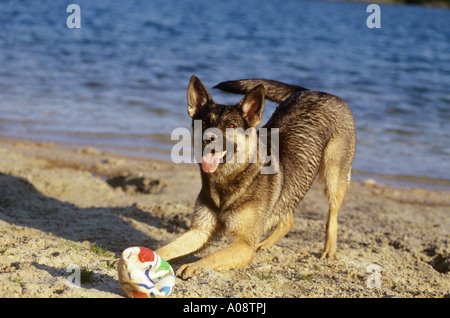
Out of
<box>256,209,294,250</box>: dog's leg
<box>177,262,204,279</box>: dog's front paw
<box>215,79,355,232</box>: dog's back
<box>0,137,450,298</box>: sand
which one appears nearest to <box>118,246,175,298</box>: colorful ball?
<box>0,137,450,298</box>: sand

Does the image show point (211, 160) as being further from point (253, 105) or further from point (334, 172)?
point (334, 172)

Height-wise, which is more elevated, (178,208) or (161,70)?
(161,70)

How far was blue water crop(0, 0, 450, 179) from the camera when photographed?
10539 millimetres

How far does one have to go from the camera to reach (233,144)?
14.9 ft

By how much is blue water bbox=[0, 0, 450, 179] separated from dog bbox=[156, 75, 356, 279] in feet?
12.2

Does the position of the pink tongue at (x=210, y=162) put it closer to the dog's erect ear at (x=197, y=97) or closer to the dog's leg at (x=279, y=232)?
the dog's erect ear at (x=197, y=97)

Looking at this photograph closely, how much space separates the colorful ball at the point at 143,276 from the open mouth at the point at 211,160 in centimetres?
110

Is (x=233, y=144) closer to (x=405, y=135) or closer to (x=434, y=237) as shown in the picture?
(x=434, y=237)

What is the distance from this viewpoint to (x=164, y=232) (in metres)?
5.98

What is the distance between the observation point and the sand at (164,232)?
161 inches

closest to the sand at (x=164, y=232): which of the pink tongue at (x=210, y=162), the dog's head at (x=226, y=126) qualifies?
the pink tongue at (x=210, y=162)

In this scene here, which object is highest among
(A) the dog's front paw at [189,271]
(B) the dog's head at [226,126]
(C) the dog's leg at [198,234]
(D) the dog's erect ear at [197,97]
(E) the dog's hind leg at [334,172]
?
(D) the dog's erect ear at [197,97]
